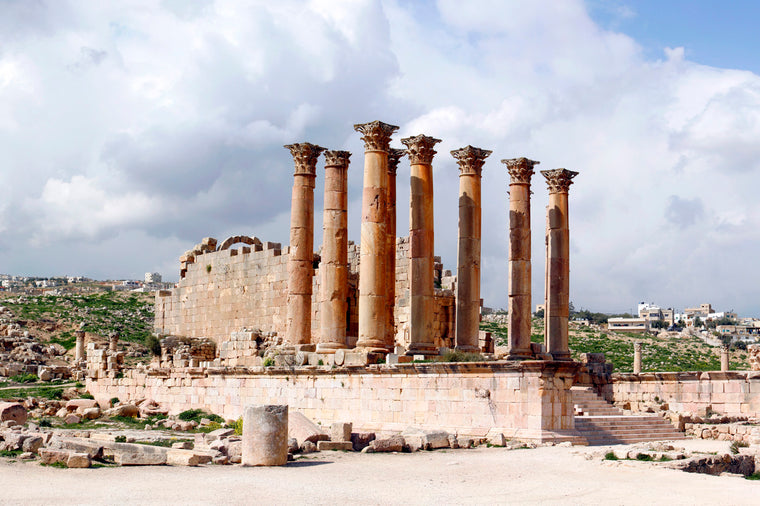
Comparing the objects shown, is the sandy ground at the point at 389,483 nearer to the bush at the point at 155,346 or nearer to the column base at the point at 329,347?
the column base at the point at 329,347

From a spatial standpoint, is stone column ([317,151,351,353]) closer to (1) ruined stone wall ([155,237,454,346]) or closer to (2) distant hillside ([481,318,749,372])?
(1) ruined stone wall ([155,237,454,346])

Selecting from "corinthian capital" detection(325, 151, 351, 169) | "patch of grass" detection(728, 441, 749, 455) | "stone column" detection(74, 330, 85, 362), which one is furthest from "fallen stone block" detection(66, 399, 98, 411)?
"patch of grass" detection(728, 441, 749, 455)

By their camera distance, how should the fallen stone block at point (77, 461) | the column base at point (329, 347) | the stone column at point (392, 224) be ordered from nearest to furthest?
the fallen stone block at point (77, 461), the column base at point (329, 347), the stone column at point (392, 224)

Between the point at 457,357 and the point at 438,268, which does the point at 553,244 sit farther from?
the point at 457,357

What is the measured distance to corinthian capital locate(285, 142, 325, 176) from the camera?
29.1 metres

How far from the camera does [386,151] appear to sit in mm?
25609

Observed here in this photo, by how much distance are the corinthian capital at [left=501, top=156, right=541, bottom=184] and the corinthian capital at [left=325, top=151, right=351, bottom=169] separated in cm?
540

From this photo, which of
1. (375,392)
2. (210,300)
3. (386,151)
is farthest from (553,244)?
(210,300)

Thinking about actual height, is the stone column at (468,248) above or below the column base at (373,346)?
above

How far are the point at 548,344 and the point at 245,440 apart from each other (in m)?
16.5

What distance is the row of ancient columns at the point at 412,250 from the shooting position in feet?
82.3

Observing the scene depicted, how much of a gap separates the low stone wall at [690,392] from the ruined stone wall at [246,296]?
735cm

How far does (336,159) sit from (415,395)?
30.1 ft

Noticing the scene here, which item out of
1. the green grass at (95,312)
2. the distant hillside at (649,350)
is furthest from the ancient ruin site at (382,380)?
the distant hillside at (649,350)
